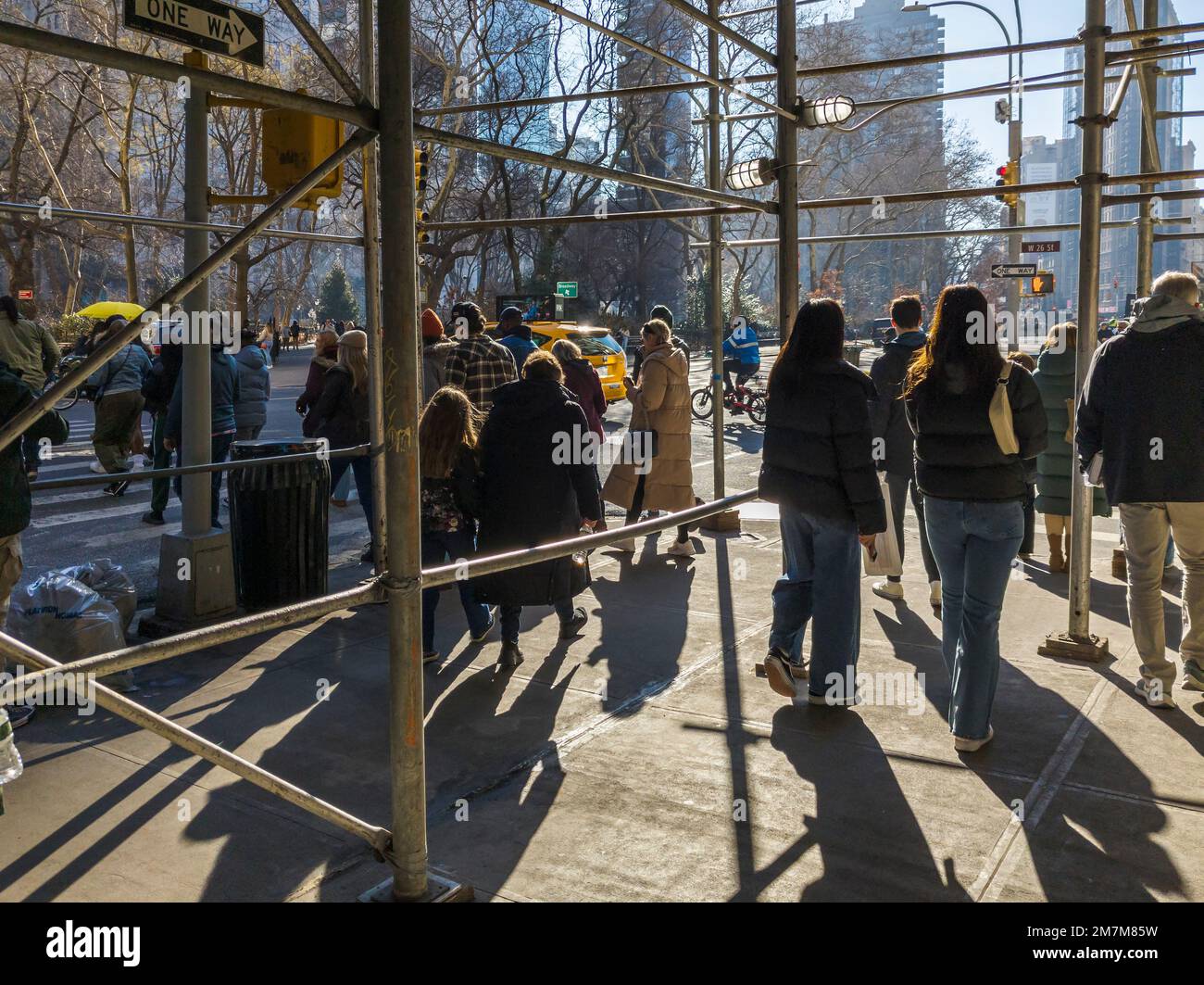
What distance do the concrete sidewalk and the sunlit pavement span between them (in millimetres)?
12

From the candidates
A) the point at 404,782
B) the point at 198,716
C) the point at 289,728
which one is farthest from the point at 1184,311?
the point at 198,716

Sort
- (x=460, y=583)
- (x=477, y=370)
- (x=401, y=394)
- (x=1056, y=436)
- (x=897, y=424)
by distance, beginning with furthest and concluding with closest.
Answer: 1. (x=477, y=370)
2. (x=1056, y=436)
3. (x=897, y=424)
4. (x=460, y=583)
5. (x=401, y=394)

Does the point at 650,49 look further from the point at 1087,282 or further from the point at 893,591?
the point at 893,591

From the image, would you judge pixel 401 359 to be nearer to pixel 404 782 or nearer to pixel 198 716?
pixel 404 782

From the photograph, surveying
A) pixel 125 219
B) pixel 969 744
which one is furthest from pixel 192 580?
pixel 969 744

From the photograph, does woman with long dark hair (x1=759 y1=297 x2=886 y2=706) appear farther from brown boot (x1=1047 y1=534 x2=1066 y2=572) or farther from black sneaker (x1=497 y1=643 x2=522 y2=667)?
brown boot (x1=1047 y1=534 x2=1066 y2=572)

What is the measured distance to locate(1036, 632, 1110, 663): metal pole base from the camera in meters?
6.13

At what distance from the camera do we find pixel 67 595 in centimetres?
579

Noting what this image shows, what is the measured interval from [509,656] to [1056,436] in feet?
14.6

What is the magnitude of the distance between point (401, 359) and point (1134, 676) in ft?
14.6

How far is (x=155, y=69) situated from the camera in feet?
8.46

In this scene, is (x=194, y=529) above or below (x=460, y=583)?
above

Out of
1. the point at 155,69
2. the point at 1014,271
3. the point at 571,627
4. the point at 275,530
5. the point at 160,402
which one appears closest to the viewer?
the point at 155,69

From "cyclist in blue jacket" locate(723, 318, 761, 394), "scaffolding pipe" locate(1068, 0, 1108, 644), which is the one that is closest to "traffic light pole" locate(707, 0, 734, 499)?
"scaffolding pipe" locate(1068, 0, 1108, 644)
